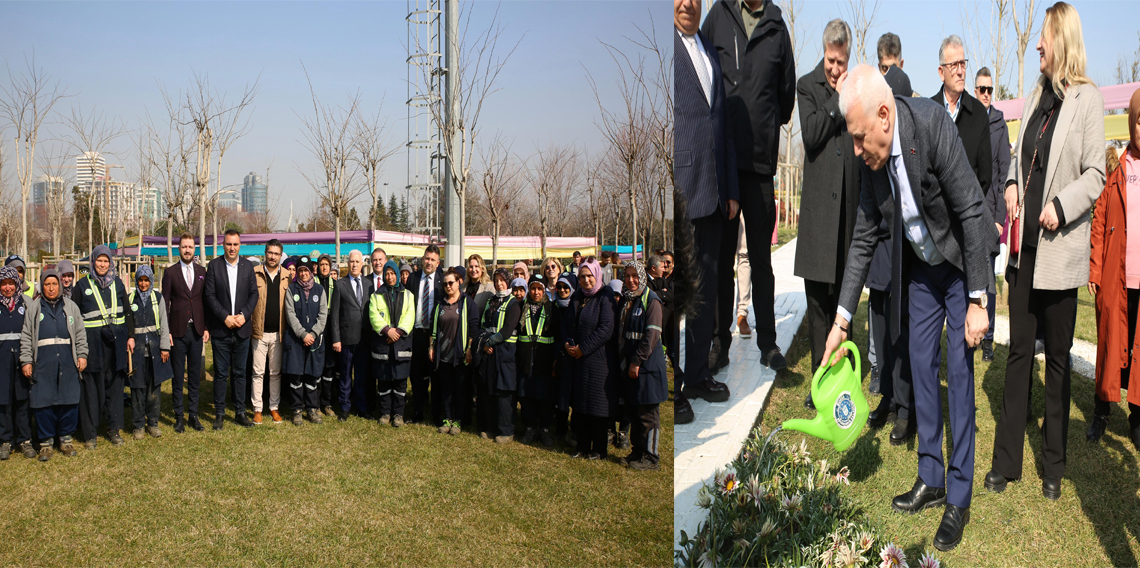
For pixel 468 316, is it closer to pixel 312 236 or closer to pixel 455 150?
pixel 455 150

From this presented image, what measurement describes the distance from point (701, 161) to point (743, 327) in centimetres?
49

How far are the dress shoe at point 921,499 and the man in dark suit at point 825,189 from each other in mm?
429

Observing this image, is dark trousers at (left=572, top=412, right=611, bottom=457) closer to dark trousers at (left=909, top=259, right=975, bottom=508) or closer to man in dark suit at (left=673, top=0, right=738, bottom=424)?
dark trousers at (left=909, top=259, right=975, bottom=508)

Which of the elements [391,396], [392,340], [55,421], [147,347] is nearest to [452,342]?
[392,340]

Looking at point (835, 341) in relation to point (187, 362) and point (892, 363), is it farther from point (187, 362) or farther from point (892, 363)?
point (187, 362)

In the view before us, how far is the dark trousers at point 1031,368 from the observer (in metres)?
2.05

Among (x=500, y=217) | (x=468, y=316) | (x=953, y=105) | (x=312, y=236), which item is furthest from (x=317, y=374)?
(x=312, y=236)

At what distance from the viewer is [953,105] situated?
1.88 meters

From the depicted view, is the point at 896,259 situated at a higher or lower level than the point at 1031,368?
higher

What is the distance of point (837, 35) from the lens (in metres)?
1.71

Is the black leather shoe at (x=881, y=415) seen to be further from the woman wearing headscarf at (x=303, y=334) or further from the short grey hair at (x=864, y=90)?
the woman wearing headscarf at (x=303, y=334)

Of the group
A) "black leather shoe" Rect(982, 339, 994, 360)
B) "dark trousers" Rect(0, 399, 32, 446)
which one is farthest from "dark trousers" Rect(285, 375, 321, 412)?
"black leather shoe" Rect(982, 339, 994, 360)

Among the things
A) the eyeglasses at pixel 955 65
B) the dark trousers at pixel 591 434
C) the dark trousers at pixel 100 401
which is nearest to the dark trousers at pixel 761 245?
the eyeglasses at pixel 955 65

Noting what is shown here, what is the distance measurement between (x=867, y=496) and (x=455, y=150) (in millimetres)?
4947
